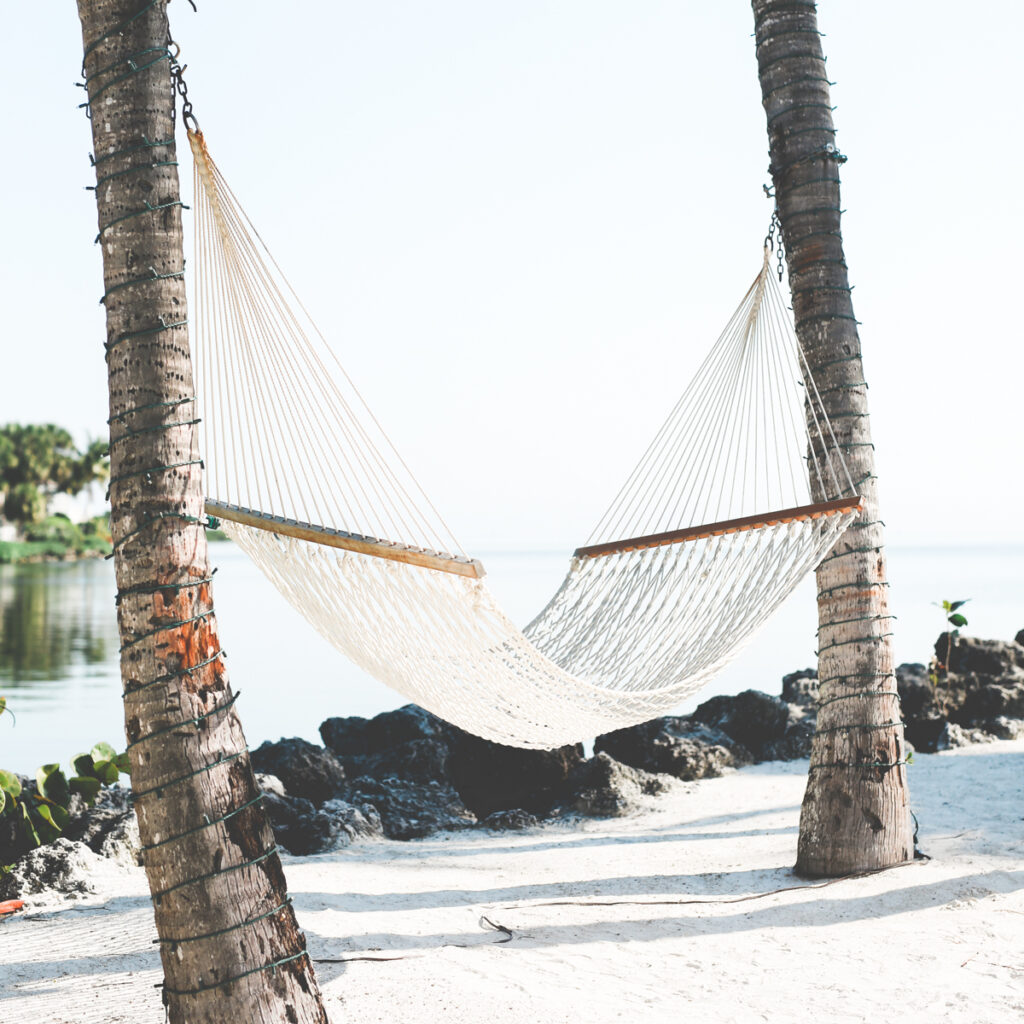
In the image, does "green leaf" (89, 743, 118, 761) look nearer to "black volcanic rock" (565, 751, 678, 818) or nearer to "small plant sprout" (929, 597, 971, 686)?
"black volcanic rock" (565, 751, 678, 818)

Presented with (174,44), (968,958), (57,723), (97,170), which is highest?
(174,44)

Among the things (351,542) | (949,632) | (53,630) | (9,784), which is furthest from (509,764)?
(53,630)

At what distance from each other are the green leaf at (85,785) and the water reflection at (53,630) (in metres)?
5.49

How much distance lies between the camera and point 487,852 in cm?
333

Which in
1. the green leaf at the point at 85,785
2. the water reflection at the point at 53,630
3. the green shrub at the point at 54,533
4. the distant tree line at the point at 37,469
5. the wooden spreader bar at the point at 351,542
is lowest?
the green leaf at the point at 85,785

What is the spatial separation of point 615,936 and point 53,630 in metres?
10.6

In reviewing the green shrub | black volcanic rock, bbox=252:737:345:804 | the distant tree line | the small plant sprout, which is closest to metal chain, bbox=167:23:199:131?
black volcanic rock, bbox=252:737:345:804

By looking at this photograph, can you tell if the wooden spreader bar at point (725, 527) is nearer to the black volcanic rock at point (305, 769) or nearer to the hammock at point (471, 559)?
the hammock at point (471, 559)

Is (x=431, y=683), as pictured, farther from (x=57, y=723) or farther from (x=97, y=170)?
(x=57, y=723)

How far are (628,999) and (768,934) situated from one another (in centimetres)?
55

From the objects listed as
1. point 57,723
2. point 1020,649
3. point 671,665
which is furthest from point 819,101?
point 57,723

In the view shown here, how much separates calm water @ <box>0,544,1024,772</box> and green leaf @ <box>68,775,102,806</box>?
149cm

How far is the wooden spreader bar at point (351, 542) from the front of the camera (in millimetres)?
1895

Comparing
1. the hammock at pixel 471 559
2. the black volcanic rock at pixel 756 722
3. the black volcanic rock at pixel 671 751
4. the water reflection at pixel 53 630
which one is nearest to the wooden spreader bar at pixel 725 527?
the hammock at pixel 471 559
